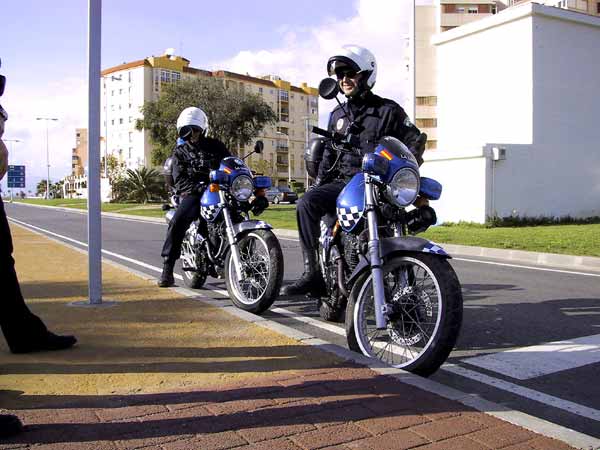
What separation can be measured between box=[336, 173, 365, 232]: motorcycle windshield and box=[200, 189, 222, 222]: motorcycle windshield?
6.77 ft

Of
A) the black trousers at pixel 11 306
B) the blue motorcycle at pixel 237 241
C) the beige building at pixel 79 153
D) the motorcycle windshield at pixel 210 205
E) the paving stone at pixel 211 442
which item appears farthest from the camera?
the beige building at pixel 79 153

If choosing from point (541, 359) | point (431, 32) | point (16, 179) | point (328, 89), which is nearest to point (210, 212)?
point (328, 89)

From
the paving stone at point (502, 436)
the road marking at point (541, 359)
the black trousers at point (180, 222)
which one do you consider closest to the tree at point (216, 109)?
the black trousers at point (180, 222)

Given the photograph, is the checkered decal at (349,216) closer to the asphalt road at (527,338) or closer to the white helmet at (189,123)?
the asphalt road at (527,338)

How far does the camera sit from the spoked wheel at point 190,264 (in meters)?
6.39

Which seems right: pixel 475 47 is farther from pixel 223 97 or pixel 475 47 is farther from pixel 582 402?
pixel 582 402

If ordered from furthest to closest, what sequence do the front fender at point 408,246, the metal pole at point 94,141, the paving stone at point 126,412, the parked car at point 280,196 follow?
1. the parked car at point 280,196
2. the metal pole at point 94,141
3. the front fender at point 408,246
4. the paving stone at point 126,412

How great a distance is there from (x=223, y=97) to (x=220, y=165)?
34042 millimetres

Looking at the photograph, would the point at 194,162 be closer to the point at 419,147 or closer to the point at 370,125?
the point at 370,125

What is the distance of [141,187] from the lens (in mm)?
54656

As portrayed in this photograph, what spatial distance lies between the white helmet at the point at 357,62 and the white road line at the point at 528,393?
2.10m

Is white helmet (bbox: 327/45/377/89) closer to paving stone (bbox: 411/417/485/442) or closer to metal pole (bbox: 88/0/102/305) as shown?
metal pole (bbox: 88/0/102/305)

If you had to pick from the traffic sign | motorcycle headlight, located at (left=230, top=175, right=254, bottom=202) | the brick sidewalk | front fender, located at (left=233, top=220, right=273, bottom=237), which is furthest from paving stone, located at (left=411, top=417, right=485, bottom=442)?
the traffic sign

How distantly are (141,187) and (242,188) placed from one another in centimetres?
5066
